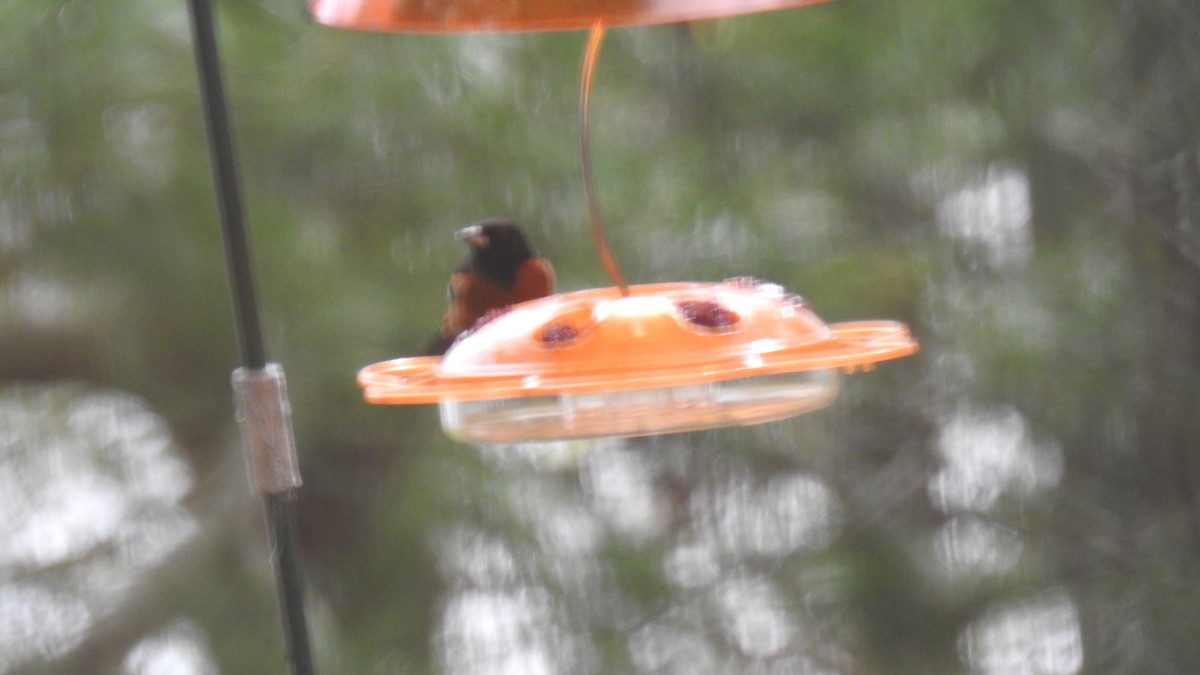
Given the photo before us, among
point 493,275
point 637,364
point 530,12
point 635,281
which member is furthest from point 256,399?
point 635,281

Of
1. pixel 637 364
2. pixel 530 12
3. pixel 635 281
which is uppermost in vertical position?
pixel 530 12

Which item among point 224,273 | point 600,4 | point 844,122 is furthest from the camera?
point 844,122

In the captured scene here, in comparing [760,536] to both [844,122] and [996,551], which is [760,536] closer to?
[996,551]

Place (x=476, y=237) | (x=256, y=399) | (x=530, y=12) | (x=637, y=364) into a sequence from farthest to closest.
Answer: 1. (x=476, y=237)
2. (x=530, y=12)
3. (x=637, y=364)
4. (x=256, y=399)

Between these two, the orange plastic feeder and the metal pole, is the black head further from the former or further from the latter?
the metal pole

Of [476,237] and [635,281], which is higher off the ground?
[476,237]

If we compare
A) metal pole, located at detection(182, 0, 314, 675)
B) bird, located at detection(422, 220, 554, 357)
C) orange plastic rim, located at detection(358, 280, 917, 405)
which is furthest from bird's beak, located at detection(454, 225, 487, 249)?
metal pole, located at detection(182, 0, 314, 675)

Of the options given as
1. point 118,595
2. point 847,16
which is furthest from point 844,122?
point 118,595

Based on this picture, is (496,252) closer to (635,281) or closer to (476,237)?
(476,237)
